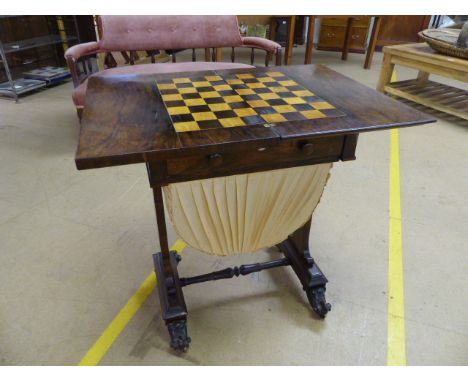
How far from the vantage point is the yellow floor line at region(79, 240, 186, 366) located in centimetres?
129

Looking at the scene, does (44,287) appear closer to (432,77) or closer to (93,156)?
(93,156)

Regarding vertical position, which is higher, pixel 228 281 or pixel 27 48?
pixel 27 48

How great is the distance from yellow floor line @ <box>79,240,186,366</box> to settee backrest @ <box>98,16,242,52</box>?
1.98 meters

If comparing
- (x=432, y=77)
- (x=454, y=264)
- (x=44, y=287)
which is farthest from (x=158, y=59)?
(x=454, y=264)

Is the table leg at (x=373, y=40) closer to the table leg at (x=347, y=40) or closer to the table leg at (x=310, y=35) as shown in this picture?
the table leg at (x=347, y=40)

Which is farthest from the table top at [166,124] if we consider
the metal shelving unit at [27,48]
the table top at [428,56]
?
the metal shelving unit at [27,48]

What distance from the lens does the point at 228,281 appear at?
5.36 feet

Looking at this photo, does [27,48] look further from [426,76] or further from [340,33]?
[340,33]

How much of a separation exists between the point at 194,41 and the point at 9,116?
1.90m

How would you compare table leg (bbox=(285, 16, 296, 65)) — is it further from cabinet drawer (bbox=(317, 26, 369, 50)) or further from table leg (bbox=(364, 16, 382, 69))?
cabinet drawer (bbox=(317, 26, 369, 50))

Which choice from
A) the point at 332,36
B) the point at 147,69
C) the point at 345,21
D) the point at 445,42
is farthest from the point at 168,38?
the point at 332,36

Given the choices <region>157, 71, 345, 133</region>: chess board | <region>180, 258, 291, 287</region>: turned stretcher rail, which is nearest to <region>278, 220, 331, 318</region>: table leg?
<region>180, 258, 291, 287</region>: turned stretcher rail

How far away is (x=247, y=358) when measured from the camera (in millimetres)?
1308

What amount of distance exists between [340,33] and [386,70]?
2599mm
